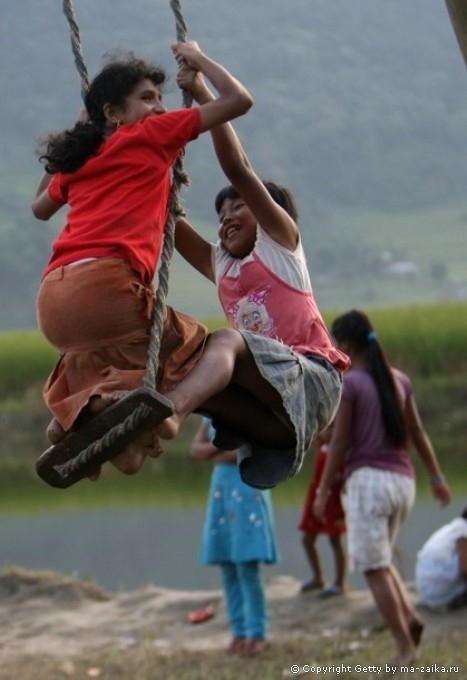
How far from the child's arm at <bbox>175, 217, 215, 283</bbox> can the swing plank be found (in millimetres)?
936

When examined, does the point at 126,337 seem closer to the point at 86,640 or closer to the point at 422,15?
the point at 86,640

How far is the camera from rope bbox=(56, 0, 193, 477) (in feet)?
11.3

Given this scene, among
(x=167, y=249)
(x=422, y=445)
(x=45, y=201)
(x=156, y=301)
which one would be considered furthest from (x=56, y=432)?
(x=422, y=445)

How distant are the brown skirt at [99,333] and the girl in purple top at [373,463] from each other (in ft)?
10.5

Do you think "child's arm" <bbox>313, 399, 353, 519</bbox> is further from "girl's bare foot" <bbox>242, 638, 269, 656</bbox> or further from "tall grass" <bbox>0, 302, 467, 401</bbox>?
"tall grass" <bbox>0, 302, 467, 401</bbox>

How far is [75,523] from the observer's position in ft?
44.3

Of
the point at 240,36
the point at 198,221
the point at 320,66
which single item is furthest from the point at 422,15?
the point at 198,221

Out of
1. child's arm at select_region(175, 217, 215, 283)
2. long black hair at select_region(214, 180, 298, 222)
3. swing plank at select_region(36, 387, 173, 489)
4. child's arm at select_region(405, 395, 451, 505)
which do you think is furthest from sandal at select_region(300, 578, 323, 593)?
swing plank at select_region(36, 387, 173, 489)

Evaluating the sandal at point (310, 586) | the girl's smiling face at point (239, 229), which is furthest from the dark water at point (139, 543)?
the girl's smiling face at point (239, 229)

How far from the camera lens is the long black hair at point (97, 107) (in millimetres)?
3699

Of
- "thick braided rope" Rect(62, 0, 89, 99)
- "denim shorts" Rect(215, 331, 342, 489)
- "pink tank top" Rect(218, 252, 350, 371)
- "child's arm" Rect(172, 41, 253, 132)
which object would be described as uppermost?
"thick braided rope" Rect(62, 0, 89, 99)

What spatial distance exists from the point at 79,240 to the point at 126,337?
26 cm

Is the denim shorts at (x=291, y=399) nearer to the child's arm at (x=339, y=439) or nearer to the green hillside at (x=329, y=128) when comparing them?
the child's arm at (x=339, y=439)

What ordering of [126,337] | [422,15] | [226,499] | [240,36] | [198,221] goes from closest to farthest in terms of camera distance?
1. [126,337]
2. [226,499]
3. [198,221]
4. [240,36]
5. [422,15]
